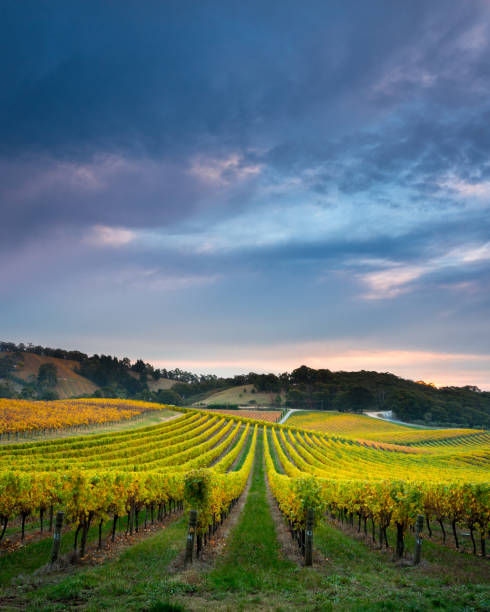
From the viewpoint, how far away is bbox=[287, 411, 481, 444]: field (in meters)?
122

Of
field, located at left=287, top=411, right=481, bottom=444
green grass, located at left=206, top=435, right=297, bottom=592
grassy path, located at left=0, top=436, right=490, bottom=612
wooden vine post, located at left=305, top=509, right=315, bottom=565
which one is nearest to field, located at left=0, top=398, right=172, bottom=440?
green grass, located at left=206, top=435, right=297, bottom=592

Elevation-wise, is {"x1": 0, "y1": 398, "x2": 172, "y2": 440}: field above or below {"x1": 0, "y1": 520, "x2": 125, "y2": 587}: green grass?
below

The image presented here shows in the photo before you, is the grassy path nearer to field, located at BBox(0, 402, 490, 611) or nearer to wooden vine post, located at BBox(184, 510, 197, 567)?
field, located at BBox(0, 402, 490, 611)

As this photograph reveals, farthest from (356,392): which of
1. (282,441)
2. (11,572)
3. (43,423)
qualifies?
(11,572)

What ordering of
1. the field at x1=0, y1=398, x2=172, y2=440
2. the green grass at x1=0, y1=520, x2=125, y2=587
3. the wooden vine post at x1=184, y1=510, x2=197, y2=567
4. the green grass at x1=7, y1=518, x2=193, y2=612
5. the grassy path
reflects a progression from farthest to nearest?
the field at x1=0, y1=398, x2=172, y2=440 → the green grass at x1=0, y1=520, x2=125, y2=587 → the wooden vine post at x1=184, y1=510, x2=197, y2=567 → the grassy path → the green grass at x1=7, y1=518, x2=193, y2=612

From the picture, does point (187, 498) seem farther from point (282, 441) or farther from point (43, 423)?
point (282, 441)

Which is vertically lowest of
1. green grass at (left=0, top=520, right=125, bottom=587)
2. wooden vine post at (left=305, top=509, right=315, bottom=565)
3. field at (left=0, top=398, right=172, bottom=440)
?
field at (left=0, top=398, right=172, bottom=440)

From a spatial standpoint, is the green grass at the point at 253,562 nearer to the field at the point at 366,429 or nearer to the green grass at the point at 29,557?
the green grass at the point at 29,557

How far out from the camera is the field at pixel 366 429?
121688 millimetres

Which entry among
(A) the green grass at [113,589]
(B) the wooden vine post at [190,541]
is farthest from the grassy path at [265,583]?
(B) the wooden vine post at [190,541]

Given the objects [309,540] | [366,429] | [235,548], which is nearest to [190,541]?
[309,540]

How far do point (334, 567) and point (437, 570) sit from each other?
13.9ft

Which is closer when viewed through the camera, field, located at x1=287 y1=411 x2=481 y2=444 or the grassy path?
the grassy path

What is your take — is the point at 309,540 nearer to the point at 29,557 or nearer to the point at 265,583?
the point at 265,583
